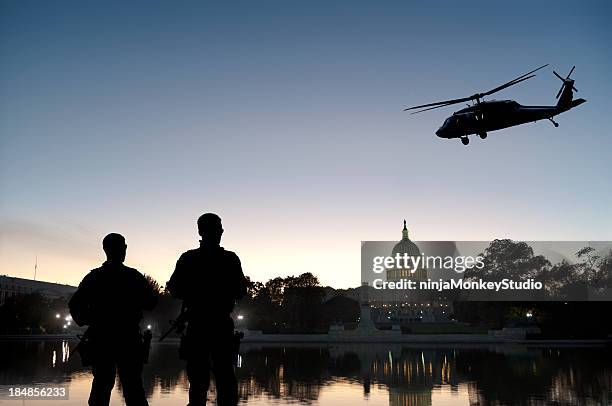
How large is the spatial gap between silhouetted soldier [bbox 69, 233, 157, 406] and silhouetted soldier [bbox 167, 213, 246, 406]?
1.68 feet

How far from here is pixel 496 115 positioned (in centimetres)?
2973

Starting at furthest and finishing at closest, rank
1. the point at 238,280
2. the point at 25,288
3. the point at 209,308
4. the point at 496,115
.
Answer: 1. the point at 25,288
2. the point at 496,115
3. the point at 238,280
4. the point at 209,308

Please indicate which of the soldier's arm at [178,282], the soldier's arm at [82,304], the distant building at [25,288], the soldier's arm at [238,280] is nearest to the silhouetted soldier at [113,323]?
the soldier's arm at [82,304]

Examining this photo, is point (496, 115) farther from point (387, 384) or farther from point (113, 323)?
point (113, 323)

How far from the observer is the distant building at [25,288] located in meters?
155

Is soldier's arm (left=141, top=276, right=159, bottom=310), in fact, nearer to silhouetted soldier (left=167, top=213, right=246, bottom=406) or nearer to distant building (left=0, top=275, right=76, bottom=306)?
silhouetted soldier (left=167, top=213, right=246, bottom=406)

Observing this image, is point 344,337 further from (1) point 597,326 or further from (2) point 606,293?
(2) point 606,293

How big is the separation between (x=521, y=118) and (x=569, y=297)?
5725cm

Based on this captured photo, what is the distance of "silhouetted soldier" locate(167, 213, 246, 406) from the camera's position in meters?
5.88

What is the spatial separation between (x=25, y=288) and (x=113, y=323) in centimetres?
17805

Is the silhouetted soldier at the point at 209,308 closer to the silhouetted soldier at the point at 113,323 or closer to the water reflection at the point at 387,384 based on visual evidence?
the silhouetted soldier at the point at 113,323

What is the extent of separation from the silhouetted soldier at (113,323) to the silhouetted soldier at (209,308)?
1.68 feet

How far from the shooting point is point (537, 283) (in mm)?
88875

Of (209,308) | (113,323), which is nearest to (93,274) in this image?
(113,323)
